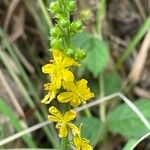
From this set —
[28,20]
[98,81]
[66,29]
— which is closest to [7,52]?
[28,20]

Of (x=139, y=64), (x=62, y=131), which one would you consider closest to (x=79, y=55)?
(x=62, y=131)

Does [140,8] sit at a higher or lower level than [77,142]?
lower

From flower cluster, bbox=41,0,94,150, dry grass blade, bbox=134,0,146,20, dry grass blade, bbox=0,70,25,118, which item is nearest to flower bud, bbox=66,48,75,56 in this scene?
flower cluster, bbox=41,0,94,150

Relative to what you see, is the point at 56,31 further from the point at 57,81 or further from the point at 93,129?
the point at 93,129

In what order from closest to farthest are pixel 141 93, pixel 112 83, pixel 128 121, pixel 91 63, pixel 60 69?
pixel 60 69
pixel 128 121
pixel 91 63
pixel 112 83
pixel 141 93

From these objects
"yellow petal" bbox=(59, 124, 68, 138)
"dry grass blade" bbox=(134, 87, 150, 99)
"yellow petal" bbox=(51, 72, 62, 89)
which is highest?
"yellow petal" bbox=(51, 72, 62, 89)

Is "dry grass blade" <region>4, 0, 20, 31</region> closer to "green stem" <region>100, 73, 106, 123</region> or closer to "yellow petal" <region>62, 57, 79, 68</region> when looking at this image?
"green stem" <region>100, 73, 106, 123</region>
